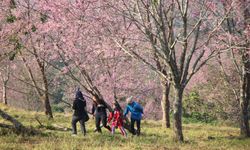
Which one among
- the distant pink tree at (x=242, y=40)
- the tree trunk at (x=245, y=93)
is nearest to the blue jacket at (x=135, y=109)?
the distant pink tree at (x=242, y=40)

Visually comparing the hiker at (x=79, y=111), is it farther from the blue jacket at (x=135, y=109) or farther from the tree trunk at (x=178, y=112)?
the tree trunk at (x=178, y=112)

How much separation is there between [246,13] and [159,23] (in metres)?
6.36

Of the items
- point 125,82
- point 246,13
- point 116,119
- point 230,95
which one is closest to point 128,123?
point 116,119

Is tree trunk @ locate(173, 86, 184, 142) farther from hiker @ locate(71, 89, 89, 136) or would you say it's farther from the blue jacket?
hiker @ locate(71, 89, 89, 136)

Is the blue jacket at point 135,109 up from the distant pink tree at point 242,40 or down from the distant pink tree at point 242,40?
down

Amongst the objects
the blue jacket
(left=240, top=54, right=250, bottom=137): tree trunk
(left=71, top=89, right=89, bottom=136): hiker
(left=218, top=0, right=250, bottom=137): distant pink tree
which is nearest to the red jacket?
the blue jacket

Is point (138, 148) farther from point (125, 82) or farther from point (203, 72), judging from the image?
point (203, 72)

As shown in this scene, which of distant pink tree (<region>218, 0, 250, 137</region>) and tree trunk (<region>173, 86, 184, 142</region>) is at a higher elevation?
distant pink tree (<region>218, 0, 250, 137</region>)

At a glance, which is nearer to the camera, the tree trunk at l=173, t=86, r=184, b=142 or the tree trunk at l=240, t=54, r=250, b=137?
the tree trunk at l=173, t=86, r=184, b=142

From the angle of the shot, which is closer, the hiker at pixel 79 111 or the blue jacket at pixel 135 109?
the hiker at pixel 79 111

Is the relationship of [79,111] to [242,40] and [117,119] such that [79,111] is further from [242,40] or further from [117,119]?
[242,40]

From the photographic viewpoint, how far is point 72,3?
20938 millimetres

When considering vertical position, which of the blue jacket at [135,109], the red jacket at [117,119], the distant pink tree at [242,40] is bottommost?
the red jacket at [117,119]

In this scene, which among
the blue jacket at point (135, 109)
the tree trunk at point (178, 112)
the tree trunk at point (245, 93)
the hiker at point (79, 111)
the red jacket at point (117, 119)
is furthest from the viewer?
the tree trunk at point (245, 93)
